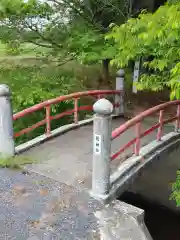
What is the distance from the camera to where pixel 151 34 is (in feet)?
16.9

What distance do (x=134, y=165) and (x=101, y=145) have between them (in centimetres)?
148

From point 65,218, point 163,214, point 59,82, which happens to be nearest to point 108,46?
point 59,82

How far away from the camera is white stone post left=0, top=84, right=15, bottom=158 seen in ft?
20.1

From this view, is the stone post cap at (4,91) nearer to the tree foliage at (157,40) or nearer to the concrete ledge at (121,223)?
the tree foliage at (157,40)

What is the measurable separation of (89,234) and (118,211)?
2.39 feet

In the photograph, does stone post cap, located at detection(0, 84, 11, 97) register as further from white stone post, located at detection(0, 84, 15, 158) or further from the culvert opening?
the culvert opening

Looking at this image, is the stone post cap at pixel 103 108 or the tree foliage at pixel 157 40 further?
the stone post cap at pixel 103 108

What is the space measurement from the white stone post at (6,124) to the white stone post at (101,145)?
201cm

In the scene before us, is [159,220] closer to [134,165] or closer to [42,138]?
[134,165]

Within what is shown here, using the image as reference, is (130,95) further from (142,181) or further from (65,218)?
A: (65,218)

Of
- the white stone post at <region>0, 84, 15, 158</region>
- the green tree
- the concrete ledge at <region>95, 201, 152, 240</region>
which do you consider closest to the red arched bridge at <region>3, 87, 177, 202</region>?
the white stone post at <region>0, 84, 15, 158</region>

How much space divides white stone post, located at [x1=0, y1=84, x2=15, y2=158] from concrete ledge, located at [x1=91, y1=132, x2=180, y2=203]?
7.49 feet

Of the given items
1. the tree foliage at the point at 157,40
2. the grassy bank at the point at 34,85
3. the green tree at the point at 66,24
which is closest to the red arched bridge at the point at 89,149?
the tree foliage at the point at 157,40

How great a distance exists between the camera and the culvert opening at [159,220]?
8711mm
